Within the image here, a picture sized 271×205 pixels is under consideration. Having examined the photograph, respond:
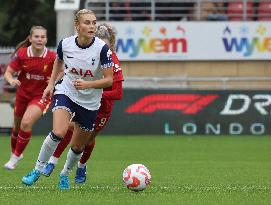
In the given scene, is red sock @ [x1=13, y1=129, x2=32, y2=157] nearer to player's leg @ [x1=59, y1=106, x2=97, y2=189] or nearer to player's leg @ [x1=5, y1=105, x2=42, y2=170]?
player's leg @ [x1=5, y1=105, x2=42, y2=170]

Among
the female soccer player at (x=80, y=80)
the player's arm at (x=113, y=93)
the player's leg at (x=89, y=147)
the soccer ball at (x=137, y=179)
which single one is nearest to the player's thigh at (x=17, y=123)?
the player's leg at (x=89, y=147)

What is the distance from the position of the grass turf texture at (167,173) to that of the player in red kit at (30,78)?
51 cm

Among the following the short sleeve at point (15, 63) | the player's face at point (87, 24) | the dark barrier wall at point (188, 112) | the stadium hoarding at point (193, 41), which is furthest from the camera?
the stadium hoarding at point (193, 41)

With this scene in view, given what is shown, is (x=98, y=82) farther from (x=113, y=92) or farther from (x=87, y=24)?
(x=113, y=92)

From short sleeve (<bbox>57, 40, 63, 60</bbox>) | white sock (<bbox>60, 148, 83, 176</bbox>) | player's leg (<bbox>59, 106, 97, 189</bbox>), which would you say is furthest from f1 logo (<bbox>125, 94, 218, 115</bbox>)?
short sleeve (<bbox>57, 40, 63, 60</bbox>)

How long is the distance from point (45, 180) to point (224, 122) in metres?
11.7

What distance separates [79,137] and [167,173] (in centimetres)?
271

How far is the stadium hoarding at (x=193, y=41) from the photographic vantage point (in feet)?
86.8

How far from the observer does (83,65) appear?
10828mm

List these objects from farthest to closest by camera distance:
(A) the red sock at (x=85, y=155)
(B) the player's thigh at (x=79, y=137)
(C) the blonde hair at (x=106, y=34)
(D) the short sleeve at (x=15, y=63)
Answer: (D) the short sleeve at (x=15, y=63) → (A) the red sock at (x=85, y=155) → (C) the blonde hair at (x=106, y=34) → (B) the player's thigh at (x=79, y=137)

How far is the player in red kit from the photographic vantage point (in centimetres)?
1429

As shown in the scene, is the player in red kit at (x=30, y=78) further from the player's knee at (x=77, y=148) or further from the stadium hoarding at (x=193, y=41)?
the stadium hoarding at (x=193, y=41)

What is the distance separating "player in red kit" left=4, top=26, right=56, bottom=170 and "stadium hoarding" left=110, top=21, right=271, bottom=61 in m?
11.7

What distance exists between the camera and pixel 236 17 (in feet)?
89.7
